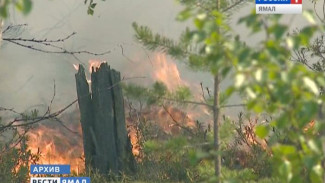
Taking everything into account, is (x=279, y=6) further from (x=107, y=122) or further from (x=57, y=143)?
(x=57, y=143)

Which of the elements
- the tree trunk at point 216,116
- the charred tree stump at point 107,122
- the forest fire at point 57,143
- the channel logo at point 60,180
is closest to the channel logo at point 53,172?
the channel logo at point 60,180

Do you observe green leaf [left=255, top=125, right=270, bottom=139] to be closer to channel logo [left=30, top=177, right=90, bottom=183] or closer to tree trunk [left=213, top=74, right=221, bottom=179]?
tree trunk [left=213, top=74, right=221, bottom=179]

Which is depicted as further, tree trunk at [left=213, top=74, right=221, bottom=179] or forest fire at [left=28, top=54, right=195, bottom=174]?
forest fire at [left=28, top=54, right=195, bottom=174]

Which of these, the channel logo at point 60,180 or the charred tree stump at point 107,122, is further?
the charred tree stump at point 107,122

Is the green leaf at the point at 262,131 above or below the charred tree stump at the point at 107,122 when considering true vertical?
below

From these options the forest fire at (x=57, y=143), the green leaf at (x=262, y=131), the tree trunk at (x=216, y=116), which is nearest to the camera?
the green leaf at (x=262, y=131)

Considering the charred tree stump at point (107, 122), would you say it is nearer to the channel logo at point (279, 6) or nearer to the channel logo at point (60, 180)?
the channel logo at point (60, 180)

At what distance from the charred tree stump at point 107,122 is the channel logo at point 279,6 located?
3.27m

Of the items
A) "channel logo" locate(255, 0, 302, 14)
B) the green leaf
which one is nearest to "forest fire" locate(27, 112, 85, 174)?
"channel logo" locate(255, 0, 302, 14)

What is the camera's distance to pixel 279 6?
227 inches

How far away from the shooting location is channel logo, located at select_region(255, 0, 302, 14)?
17.4ft

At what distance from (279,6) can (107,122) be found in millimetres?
3703

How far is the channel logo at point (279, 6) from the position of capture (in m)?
5.32

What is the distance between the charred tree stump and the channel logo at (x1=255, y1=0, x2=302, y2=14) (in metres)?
3.27
